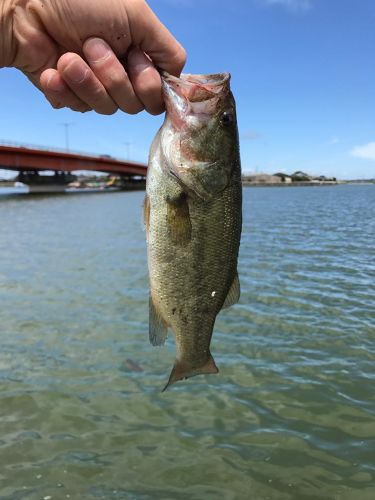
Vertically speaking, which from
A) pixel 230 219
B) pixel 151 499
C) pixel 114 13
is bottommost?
pixel 151 499

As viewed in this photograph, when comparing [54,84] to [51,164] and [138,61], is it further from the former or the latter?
[51,164]

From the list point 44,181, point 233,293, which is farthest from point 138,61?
point 44,181

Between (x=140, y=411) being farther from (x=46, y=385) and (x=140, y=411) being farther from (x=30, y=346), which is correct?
(x=30, y=346)

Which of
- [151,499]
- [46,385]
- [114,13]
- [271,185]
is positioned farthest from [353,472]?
[271,185]

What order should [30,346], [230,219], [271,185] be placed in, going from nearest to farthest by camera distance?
[230,219] < [30,346] < [271,185]

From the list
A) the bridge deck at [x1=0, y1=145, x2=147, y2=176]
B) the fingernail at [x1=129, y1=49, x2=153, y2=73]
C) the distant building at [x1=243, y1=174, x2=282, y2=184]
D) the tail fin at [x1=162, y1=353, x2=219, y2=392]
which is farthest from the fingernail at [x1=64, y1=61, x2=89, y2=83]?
the distant building at [x1=243, y1=174, x2=282, y2=184]

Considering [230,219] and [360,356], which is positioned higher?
[230,219]

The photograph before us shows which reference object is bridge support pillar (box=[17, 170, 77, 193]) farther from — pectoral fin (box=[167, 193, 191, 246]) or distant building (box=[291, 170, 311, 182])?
distant building (box=[291, 170, 311, 182])
